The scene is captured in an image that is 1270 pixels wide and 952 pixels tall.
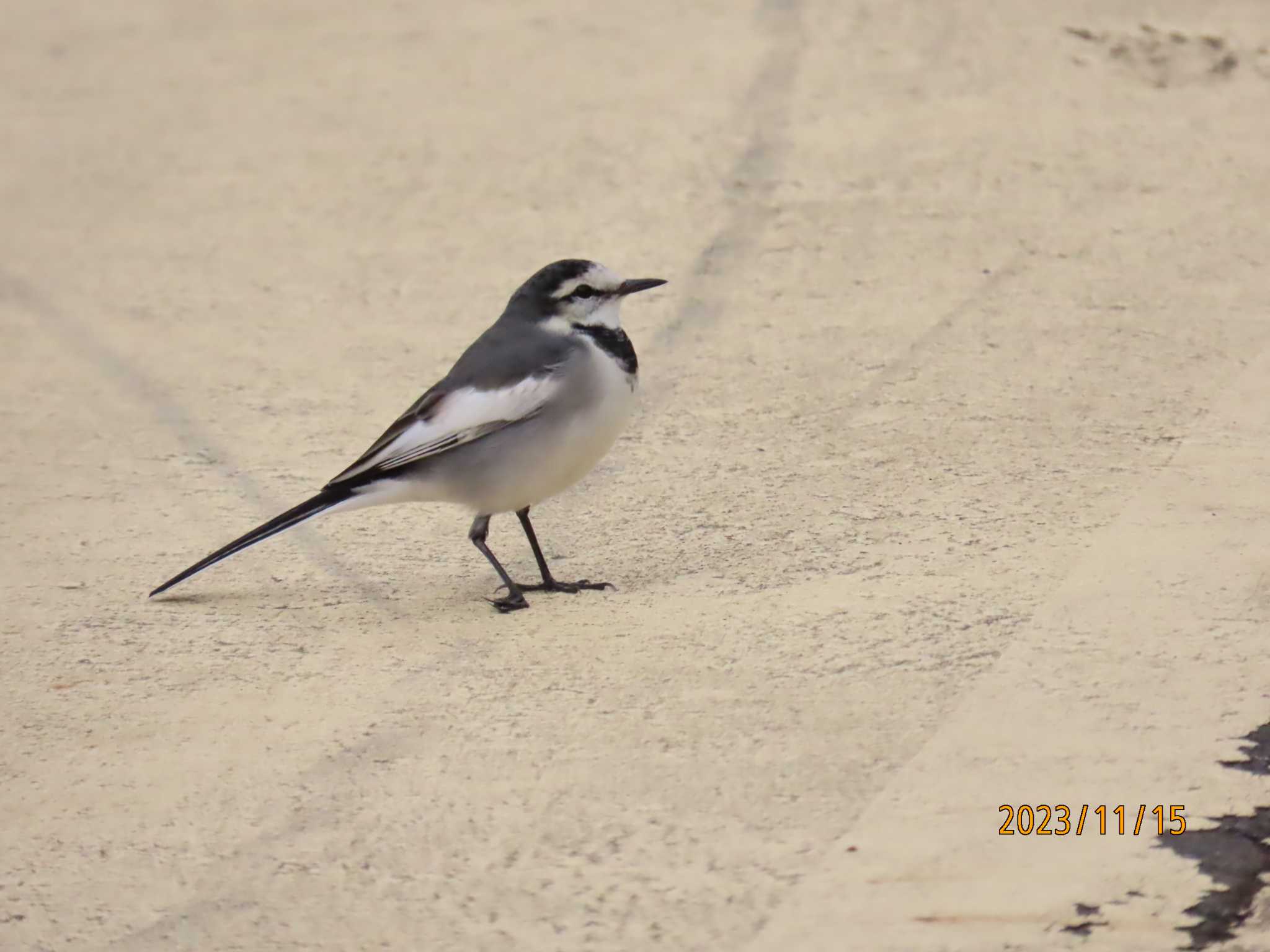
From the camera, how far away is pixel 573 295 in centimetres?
484

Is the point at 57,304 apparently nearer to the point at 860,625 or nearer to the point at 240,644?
the point at 240,644

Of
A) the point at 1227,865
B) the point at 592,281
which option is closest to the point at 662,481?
the point at 592,281

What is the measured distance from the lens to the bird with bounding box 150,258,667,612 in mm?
4680

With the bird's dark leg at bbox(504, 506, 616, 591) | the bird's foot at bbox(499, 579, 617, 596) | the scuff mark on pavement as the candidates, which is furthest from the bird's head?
the scuff mark on pavement

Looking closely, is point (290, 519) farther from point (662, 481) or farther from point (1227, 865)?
point (1227, 865)

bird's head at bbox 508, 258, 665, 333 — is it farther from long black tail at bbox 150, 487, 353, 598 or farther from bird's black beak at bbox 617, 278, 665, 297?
long black tail at bbox 150, 487, 353, 598

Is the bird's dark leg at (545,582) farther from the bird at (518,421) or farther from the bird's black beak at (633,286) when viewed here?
the bird's black beak at (633,286)

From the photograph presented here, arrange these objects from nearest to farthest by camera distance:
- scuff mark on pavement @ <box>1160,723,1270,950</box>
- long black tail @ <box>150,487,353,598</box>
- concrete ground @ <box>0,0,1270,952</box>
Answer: scuff mark on pavement @ <box>1160,723,1270,950</box>, concrete ground @ <box>0,0,1270,952</box>, long black tail @ <box>150,487,353,598</box>

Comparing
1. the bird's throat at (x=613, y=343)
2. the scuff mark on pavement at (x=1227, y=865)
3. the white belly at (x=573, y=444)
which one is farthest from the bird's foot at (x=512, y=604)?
the scuff mark on pavement at (x=1227, y=865)

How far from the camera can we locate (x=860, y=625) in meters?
4.44

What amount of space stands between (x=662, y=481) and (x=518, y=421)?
3.38 ft

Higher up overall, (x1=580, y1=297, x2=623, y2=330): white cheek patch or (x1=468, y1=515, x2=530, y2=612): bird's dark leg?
(x1=580, y1=297, x2=623, y2=330): white cheek patch

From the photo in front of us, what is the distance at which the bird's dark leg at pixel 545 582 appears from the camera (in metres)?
4.89

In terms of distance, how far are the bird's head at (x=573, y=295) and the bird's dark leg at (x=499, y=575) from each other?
61 cm
